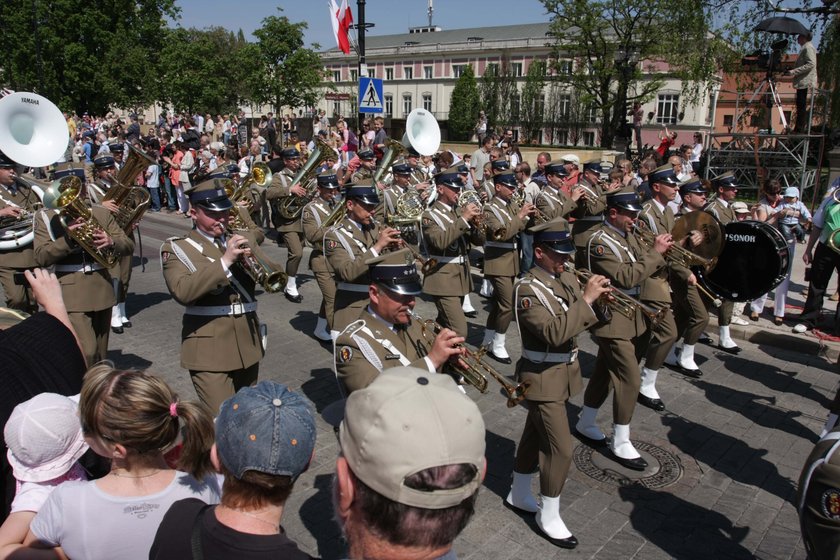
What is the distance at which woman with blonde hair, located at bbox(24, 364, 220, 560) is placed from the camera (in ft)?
8.36

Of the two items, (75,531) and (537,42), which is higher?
(537,42)

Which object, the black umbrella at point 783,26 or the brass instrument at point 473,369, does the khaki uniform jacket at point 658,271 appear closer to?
the brass instrument at point 473,369

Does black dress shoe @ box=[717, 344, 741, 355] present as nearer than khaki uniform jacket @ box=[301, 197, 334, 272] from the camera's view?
No

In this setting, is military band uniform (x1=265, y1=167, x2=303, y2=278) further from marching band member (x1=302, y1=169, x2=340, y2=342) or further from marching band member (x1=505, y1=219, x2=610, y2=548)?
marching band member (x1=505, y1=219, x2=610, y2=548)

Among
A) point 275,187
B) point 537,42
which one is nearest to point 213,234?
point 275,187

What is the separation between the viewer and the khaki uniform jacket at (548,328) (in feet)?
15.8

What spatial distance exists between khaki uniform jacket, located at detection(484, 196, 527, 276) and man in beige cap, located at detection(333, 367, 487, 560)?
275 inches

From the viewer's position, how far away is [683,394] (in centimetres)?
776

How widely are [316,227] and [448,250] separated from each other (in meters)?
1.87

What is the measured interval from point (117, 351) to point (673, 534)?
7.10 metres

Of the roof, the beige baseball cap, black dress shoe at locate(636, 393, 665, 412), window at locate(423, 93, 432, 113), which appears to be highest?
the roof

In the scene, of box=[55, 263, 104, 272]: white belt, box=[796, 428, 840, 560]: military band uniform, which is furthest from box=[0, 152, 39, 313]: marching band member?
box=[796, 428, 840, 560]: military band uniform

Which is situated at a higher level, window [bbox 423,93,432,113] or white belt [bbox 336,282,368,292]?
window [bbox 423,93,432,113]

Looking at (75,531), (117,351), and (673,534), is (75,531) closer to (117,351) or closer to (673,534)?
(673,534)
